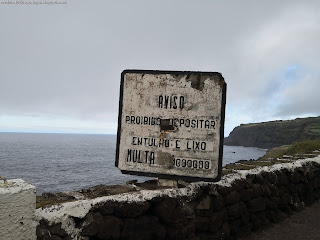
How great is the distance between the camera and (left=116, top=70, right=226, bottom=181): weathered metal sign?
3.29 metres

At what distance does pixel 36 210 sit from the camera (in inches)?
98.6

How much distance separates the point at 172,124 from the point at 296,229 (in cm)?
369

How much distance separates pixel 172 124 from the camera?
11.0 ft

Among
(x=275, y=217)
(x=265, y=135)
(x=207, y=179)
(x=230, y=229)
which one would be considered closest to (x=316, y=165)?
(x=275, y=217)

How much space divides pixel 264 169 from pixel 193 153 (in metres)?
2.89

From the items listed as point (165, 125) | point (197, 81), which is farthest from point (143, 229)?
point (197, 81)

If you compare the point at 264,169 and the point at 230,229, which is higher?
the point at 264,169

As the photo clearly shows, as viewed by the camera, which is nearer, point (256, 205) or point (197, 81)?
point (197, 81)

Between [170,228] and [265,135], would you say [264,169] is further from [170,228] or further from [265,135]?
[265,135]

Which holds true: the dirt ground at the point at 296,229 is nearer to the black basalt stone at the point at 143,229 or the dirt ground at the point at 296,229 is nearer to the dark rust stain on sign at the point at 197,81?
the black basalt stone at the point at 143,229

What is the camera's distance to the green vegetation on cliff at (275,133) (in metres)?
113

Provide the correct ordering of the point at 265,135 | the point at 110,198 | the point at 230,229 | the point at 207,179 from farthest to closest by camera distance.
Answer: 1. the point at 265,135
2. the point at 230,229
3. the point at 207,179
4. the point at 110,198

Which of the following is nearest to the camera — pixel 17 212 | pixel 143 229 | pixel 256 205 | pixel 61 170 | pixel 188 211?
pixel 17 212

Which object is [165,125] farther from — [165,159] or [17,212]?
[17,212]
